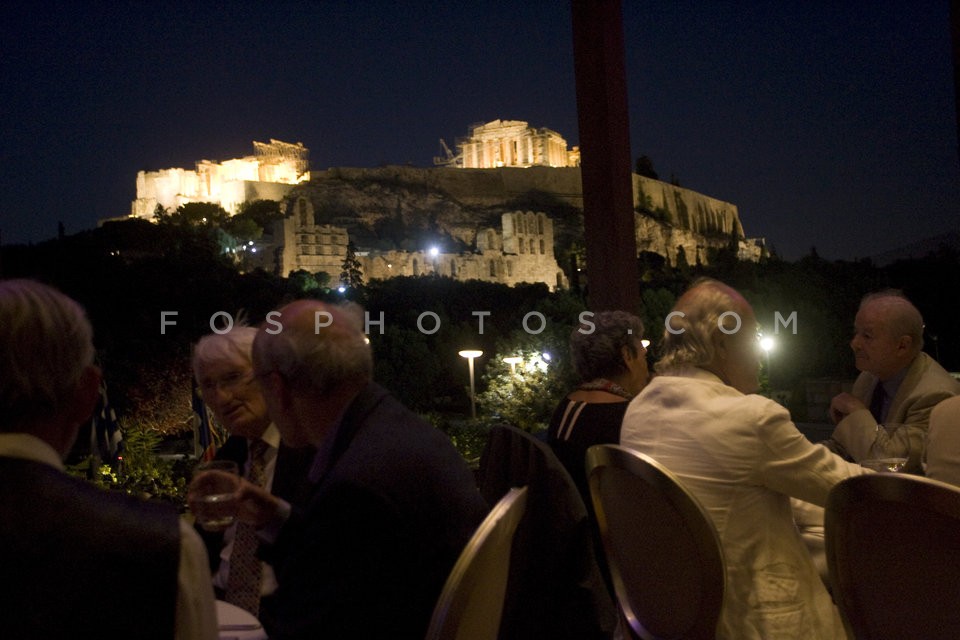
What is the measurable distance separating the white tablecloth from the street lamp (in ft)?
23.0

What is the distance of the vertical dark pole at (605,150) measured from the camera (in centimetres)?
271

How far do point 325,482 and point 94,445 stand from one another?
13.4 ft

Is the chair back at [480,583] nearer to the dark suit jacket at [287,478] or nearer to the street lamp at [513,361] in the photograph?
the dark suit jacket at [287,478]

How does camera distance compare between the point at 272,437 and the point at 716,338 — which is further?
the point at 272,437

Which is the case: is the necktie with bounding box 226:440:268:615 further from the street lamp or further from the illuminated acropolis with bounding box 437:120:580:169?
the illuminated acropolis with bounding box 437:120:580:169

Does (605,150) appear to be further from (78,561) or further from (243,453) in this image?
(78,561)

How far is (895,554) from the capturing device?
105 centimetres

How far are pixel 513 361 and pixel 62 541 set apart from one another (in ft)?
25.9

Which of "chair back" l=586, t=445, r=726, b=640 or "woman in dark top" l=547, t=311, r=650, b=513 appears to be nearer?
"chair back" l=586, t=445, r=726, b=640

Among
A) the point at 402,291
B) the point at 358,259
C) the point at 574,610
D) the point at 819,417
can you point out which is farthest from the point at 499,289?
the point at 574,610

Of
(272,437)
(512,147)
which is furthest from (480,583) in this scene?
(512,147)

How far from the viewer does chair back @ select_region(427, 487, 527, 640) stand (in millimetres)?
859

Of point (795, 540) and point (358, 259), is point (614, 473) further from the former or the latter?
point (358, 259)

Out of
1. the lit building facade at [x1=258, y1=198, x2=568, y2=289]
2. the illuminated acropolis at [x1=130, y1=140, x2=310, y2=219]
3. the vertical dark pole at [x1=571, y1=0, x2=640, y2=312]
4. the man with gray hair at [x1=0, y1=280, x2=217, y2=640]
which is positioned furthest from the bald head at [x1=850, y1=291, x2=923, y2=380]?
the illuminated acropolis at [x1=130, y1=140, x2=310, y2=219]
